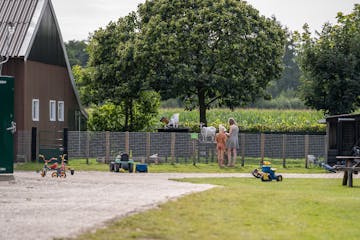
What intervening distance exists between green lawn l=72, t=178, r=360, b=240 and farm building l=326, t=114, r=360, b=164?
20.6 meters

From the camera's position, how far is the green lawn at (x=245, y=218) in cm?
1509

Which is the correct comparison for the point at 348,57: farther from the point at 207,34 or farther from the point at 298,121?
the point at 298,121

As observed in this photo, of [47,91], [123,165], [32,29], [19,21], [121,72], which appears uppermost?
[19,21]

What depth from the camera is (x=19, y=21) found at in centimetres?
4434

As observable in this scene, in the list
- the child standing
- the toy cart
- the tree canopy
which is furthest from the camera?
the tree canopy

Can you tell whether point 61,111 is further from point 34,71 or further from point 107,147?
point 107,147

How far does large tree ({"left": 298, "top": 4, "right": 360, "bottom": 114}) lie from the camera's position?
2108 inches

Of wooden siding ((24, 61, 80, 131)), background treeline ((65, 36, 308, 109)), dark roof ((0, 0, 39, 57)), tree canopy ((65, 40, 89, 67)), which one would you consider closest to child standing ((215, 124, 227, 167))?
wooden siding ((24, 61, 80, 131))

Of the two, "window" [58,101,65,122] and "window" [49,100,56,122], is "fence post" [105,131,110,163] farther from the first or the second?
"window" [58,101,65,122]

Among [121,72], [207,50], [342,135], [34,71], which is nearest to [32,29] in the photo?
[34,71]

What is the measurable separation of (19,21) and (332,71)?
63.4ft

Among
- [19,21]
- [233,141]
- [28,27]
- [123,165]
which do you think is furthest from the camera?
[19,21]

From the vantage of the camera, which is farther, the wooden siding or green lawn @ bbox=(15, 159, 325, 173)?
the wooden siding

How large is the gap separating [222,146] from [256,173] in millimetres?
8023
